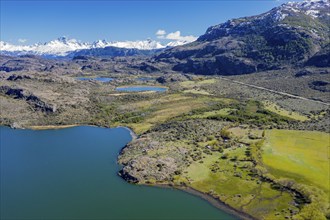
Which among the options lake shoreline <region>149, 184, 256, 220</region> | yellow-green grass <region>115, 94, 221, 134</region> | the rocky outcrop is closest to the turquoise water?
lake shoreline <region>149, 184, 256, 220</region>

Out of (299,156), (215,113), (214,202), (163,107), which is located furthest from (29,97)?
(299,156)

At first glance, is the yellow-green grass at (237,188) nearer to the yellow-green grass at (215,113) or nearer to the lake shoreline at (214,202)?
the lake shoreline at (214,202)

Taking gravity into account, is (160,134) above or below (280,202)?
above

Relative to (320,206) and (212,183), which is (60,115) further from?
(320,206)

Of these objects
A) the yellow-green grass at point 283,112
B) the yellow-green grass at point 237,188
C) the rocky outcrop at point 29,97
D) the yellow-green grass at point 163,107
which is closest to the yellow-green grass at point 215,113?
the yellow-green grass at point 163,107

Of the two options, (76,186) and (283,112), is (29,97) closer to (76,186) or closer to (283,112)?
(76,186)

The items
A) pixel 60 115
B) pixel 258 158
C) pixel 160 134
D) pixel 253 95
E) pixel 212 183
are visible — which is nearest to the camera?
pixel 212 183

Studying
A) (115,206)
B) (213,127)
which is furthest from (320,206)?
(213,127)
